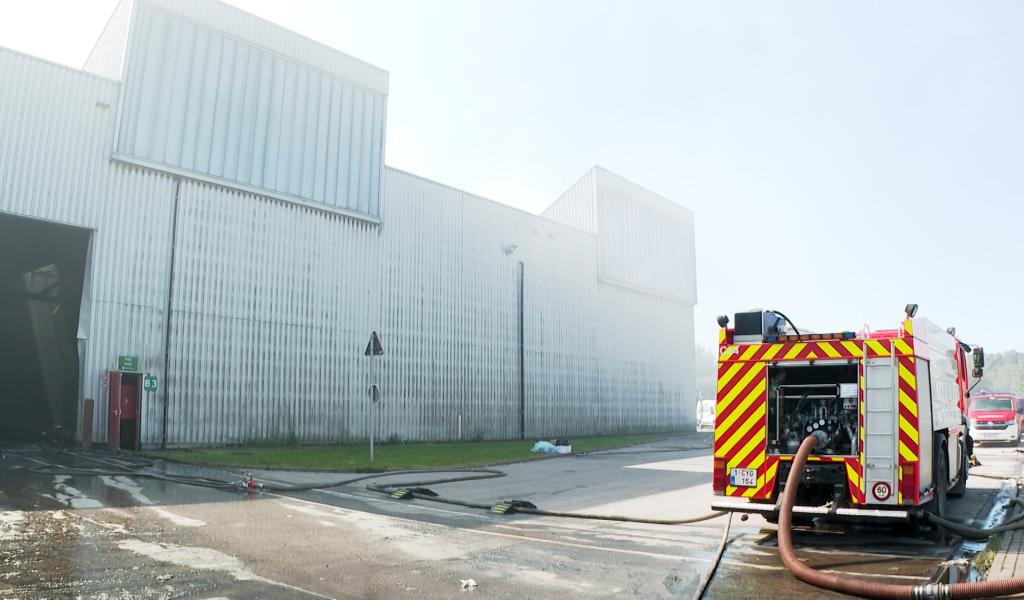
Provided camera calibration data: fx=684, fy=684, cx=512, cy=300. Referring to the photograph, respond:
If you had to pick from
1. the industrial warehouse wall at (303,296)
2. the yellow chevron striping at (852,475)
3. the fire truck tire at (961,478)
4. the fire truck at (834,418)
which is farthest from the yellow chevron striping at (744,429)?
the industrial warehouse wall at (303,296)

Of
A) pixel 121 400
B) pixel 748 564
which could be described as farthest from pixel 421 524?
pixel 121 400

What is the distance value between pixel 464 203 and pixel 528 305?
19.8 ft

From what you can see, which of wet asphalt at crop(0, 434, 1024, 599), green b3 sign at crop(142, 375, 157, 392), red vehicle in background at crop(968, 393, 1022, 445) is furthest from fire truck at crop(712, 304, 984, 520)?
red vehicle in background at crop(968, 393, 1022, 445)

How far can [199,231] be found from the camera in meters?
22.6

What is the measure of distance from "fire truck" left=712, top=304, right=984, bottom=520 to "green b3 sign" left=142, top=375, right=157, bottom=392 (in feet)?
58.4

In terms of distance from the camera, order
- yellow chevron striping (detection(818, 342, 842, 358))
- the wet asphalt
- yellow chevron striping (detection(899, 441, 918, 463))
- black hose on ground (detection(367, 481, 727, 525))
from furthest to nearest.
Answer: black hose on ground (detection(367, 481, 727, 525))
yellow chevron striping (detection(818, 342, 842, 358))
yellow chevron striping (detection(899, 441, 918, 463))
the wet asphalt

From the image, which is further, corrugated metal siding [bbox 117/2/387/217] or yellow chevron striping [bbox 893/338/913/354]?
corrugated metal siding [bbox 117/2/387/217]

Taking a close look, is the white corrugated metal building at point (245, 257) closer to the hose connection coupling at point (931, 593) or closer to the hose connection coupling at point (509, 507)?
the hose connection coupling at point (509, 507)

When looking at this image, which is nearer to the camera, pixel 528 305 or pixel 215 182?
pixel 215 182

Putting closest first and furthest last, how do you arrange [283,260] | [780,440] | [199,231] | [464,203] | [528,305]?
[780,440] → [199,231] → [283,260] → [464,203] → [528,305]

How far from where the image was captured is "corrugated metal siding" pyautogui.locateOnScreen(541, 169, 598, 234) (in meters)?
38.4

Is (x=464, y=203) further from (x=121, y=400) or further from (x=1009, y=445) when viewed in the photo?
(x=1009, y=445)

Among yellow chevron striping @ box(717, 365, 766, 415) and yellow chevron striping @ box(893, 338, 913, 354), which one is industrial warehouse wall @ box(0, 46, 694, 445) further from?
yellow chevron striping @ box(893, 338, 913, 354)

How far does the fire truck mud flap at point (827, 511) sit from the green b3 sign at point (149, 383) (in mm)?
17986
